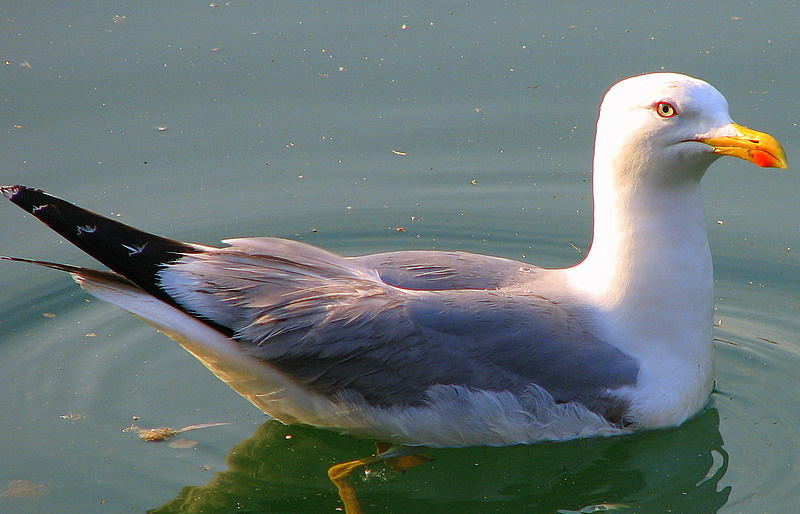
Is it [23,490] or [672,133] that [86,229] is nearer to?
[23,490]

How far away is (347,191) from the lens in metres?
7.85

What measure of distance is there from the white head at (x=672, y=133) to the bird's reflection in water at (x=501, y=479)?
47.7 inches

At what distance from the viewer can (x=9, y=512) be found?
5422mm

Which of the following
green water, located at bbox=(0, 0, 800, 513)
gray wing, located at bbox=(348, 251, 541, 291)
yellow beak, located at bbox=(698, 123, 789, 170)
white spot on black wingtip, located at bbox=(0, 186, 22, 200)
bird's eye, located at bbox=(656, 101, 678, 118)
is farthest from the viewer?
gray wing, located at bbox=(348, 251, 541, 291)

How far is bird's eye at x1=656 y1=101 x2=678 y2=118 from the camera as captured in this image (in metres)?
5.44

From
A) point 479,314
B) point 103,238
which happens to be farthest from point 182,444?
point 479,314

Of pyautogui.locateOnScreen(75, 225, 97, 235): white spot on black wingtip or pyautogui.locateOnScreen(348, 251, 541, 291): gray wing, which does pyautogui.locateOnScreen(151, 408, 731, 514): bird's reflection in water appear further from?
pyautogui.locateOnScreen(75, 225, 97, 235): white spot on black wingtip

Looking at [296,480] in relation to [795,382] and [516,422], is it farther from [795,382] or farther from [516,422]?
[795,382]

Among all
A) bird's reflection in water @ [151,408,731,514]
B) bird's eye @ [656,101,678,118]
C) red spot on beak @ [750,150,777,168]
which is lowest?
bird's reflection in water @ [151,408,731,514]

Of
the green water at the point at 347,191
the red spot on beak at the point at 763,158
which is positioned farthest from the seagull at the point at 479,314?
the green water at the point at 347,191

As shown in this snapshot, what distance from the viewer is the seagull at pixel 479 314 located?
18.0 ft

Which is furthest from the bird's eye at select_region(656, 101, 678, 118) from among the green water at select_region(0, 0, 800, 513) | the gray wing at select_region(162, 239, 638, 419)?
the green water at select_region(0, 0, 800, 513)

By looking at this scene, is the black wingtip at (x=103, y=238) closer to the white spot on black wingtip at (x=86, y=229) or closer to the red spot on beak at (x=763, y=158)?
the white spot on black wingtip at (x=86, y=229)

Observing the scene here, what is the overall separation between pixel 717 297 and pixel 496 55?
278 centimetres
